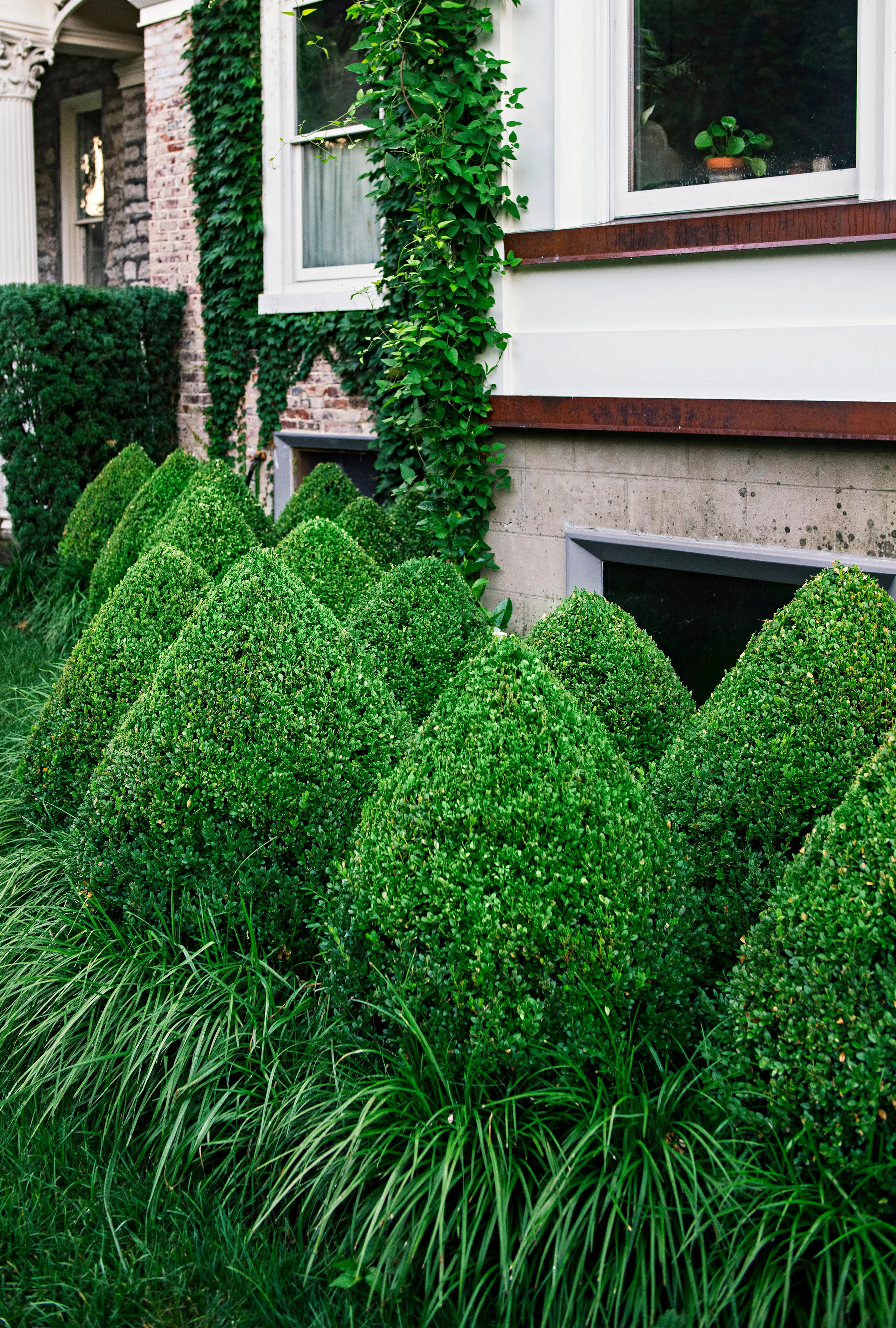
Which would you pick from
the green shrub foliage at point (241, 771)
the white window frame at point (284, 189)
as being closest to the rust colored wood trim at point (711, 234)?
the white window frame at point (284, 189)

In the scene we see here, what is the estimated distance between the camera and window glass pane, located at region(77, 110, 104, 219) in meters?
13.3

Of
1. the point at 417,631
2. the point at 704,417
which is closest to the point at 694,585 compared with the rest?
the point at 704,417

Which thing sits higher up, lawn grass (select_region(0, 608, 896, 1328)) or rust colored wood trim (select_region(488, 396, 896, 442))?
rust colored wood trim (select_region(488, 396, 896, 442))

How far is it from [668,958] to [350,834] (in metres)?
1.04

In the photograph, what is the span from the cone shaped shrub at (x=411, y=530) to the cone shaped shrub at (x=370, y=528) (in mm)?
452

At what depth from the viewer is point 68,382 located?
9.37m

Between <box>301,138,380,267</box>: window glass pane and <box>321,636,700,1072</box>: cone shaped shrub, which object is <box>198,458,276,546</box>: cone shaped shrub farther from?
<box>321,636,700,1072</box>: cone shaped shrub

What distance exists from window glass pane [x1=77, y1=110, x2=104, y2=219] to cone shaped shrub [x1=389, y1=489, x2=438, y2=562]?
8304 millimetres

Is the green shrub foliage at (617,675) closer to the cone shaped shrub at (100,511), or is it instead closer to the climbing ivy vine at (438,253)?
the climbing ivy vine at (438,253)

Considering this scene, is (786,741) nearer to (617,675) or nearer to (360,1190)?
(617,675)

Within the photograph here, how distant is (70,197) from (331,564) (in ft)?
33.5

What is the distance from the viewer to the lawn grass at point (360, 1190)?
2.31 m

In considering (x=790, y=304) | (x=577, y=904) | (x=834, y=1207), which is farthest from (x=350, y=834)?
(x=790, y=304)

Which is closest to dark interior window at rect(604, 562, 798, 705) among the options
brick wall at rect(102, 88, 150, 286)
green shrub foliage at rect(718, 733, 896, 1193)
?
green shrub foliage at rect(718, 733, 896, 1193)
